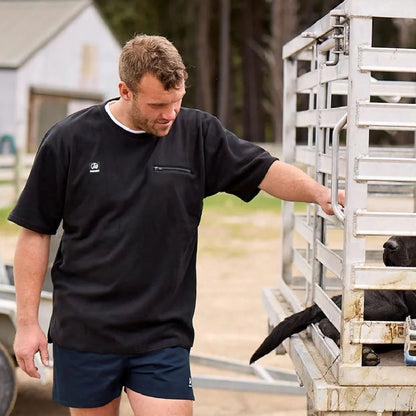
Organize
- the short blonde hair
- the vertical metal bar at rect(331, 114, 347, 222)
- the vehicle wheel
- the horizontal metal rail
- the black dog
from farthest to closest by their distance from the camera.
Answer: the horizontal metal rail
the vehicle wheel
the black dog
the vertical metal bar at rect(331, 114, 347, 222)
the short blonde hair

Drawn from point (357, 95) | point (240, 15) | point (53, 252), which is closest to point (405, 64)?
point (357, 95)

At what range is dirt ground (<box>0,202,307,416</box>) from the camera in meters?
5.03

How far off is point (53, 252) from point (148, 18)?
38494 millimetres

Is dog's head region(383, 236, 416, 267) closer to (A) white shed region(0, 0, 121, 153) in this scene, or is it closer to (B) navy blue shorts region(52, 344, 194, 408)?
(B) navy blue shorts region(52, 344, 194, 408)

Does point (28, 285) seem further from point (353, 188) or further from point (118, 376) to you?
point (353, 188)

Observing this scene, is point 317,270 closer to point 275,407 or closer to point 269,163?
point 269,163

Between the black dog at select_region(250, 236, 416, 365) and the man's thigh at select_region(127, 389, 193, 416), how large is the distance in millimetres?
701

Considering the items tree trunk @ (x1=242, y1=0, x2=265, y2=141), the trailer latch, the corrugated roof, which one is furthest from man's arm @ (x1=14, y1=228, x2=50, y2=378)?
tree trunk @ (x1=242, y1=0, x2=265, y2=141)

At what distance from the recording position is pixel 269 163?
120 inches

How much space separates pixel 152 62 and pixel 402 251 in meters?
1.26

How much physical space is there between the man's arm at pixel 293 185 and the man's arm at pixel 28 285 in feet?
2.61

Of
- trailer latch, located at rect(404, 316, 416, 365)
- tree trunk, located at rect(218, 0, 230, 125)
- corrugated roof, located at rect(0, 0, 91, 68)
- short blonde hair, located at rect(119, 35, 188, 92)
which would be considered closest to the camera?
short blonde hair, located at rect(119, 35, 188, 92)

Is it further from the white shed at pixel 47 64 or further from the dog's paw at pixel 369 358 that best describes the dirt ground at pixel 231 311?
the white shed at pixel 47 64

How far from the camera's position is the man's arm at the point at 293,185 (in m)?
3.07
